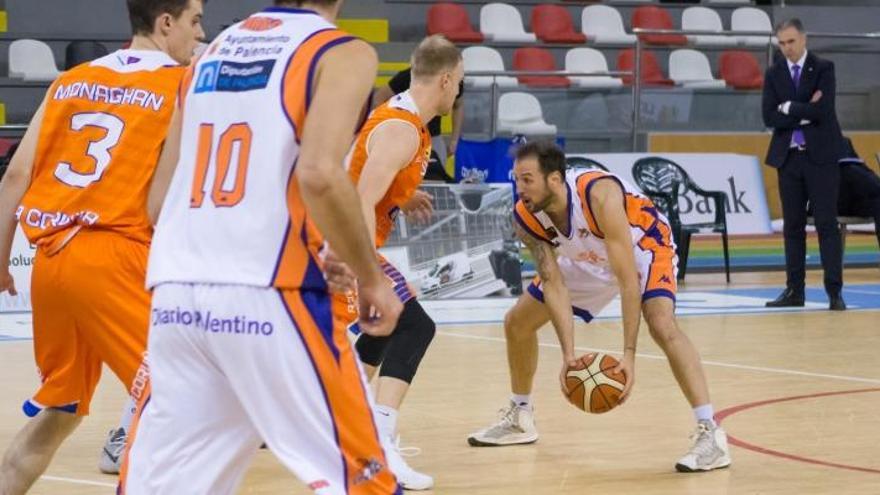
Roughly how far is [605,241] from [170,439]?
356 centimetres

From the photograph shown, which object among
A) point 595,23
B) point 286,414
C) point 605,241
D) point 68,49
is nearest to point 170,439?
point 286,414

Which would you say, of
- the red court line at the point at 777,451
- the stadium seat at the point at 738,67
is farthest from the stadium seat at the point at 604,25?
the red court line at the point at 777,451

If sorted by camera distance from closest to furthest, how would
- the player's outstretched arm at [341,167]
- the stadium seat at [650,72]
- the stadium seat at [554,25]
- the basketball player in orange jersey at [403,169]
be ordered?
the player's outstretched arm at [341,167]
the basketball player in orange jersey at [403,169]
the stadium seat at [650,72]
the stadium seat at [554,25]

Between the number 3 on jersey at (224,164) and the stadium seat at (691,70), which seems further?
the stadium seat at (691,70)

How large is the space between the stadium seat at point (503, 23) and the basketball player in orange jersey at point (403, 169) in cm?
1400

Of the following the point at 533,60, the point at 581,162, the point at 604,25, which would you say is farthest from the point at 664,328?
the point at 604,25

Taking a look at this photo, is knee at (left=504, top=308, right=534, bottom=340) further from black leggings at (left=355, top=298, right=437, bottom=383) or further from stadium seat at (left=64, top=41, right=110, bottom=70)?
stadium seat at (left=64, top=41, right=110, bottom=70)

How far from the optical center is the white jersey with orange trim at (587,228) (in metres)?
7.25

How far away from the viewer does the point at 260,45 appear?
396cm

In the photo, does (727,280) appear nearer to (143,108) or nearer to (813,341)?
(813,341)

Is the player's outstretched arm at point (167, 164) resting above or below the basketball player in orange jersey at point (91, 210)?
above

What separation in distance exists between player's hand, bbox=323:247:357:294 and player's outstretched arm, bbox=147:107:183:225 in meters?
0.57

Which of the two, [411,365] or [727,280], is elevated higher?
[411,365]

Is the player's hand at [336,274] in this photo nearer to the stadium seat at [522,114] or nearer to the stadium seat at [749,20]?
the stadium seat at [522,114]
